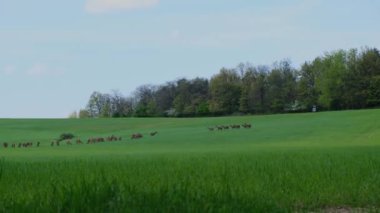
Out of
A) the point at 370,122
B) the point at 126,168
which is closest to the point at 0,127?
the point at 370,122

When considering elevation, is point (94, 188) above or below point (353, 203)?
above

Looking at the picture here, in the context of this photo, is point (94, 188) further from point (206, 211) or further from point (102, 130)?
point (102, 130)

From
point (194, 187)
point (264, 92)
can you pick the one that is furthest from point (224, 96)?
point (194, 187)

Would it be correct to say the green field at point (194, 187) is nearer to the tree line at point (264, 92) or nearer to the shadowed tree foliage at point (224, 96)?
the tree line at point (264, 92)

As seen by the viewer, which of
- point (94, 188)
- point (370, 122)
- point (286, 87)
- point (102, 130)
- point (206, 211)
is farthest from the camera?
point (286, 87)

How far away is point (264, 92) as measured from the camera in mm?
115000

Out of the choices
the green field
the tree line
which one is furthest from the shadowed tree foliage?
the green field

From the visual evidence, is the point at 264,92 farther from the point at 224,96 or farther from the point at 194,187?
the point at 194,187

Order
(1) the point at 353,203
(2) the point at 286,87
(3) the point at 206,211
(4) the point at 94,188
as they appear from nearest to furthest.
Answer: (3) the point at 206,211 → (4) the point at 94,188 → (1) the point at 353,203 → (2) the point at 286,87

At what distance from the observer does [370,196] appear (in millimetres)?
8625

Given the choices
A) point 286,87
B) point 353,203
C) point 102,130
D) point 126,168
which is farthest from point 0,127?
point 353,203

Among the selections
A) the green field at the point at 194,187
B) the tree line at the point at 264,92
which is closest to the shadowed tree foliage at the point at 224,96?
the tree line at the point at 264,92

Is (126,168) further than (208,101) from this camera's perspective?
No

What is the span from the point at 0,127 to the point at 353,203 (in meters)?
72.3
